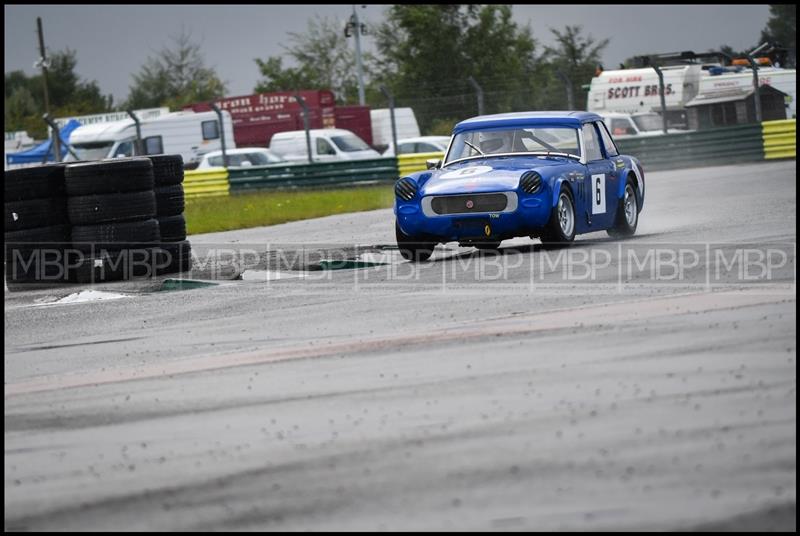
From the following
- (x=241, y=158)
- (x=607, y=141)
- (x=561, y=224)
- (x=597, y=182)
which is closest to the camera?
(x=561, y=224)

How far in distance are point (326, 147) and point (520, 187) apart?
22.4m

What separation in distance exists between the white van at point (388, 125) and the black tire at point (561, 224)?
2467cm

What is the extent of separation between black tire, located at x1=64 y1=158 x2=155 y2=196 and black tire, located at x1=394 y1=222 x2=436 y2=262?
2.49 meters

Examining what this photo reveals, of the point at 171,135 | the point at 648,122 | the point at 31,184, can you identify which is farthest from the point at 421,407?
the point at 171,135

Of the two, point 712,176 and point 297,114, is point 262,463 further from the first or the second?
point 297,114

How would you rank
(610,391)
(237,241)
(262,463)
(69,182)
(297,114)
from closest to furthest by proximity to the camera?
(262,463), (610,391), (69,182), (237,241), (297,114)

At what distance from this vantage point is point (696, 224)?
14359 millimetres

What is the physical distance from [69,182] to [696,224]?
20.9ft

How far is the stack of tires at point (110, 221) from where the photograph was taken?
1254 centimetres

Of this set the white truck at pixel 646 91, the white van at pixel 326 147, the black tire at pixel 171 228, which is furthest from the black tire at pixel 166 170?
the white truck at pixel 646 91

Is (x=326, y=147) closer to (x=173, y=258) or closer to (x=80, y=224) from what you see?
(x=173, y=258)

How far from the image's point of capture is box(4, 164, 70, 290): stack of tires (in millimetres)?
12594

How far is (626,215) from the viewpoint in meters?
13.8

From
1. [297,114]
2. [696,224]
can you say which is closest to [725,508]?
[696,224]
